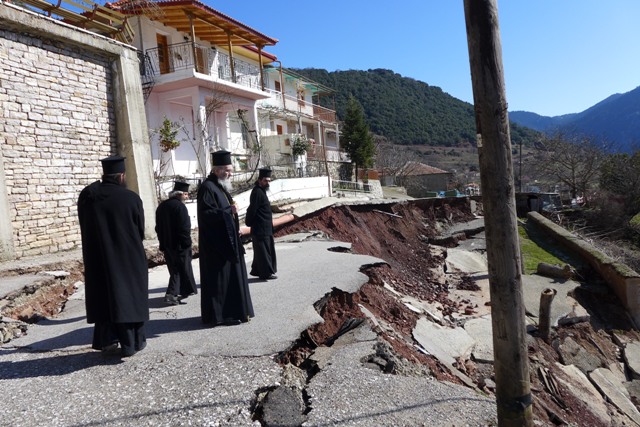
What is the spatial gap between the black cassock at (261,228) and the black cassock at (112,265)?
312 centimetres

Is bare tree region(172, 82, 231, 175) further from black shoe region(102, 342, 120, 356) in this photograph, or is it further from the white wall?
black shoe region(102, 342, 120, 356)

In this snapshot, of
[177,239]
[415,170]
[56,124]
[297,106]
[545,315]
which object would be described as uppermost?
[297,106]

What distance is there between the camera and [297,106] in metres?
30.9

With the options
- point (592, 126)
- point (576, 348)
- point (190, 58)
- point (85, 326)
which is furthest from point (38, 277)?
point (592, 126)

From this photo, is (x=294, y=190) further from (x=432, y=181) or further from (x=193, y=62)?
(x=432, y=181)

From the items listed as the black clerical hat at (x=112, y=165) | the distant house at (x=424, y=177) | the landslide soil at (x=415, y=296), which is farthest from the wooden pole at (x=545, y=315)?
the distant house at (x=424, y=177)

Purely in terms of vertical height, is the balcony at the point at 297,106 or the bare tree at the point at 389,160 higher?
the balcony at the point at 297,106

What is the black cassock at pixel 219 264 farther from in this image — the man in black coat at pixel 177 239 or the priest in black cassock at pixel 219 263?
the man in black coat at pixel 177 239

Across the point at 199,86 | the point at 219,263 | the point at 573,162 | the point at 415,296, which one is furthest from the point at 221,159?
the point at 573,162

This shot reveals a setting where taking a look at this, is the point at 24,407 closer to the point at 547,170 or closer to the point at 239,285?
the point at 239,285

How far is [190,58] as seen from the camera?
2025 centimetres

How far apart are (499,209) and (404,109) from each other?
103m

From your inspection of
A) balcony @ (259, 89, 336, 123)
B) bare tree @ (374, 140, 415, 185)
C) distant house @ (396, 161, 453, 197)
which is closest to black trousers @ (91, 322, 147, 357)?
balcony @ (259, 89, 336, 123)

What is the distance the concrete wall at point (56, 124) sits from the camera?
930cm
